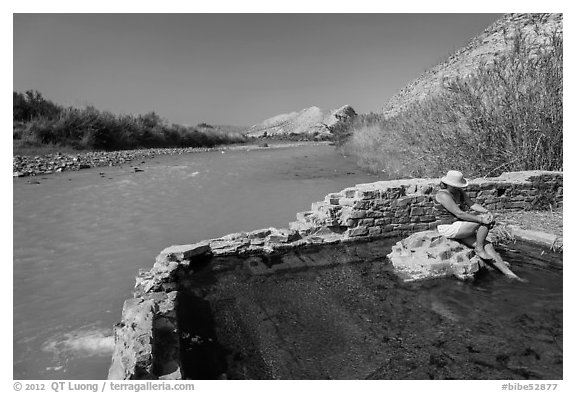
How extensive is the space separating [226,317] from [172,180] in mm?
10627

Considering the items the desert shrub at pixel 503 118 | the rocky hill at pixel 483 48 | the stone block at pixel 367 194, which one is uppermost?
the rocky hill at pixel 483 48

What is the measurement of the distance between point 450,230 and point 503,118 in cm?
518

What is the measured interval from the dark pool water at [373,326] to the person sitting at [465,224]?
34 centimetres

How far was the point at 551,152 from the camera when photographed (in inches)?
340

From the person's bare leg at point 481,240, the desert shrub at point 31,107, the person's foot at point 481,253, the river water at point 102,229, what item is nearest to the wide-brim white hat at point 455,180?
the person's bare leg at point 481,240

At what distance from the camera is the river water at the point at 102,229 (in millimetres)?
3877

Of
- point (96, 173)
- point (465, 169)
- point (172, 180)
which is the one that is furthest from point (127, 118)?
point (465, 169)

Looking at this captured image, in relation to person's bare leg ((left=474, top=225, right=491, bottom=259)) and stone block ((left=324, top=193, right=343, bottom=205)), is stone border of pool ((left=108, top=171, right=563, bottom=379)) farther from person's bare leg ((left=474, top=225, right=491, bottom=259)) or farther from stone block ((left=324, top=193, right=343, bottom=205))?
person's bare leg ((left=474, top=225, right=491, bottom=259))

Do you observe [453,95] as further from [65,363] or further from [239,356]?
[65,363]

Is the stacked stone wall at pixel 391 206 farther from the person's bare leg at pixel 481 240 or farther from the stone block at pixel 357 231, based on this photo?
the person's bare leg at pixel 481 240

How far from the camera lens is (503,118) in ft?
29.7

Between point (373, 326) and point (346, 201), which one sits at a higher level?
point (346, 201)

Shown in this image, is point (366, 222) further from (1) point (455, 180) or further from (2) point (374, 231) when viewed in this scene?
(1) point (455, 180)

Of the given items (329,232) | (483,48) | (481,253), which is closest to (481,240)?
(481,253)
